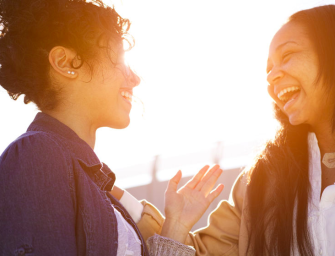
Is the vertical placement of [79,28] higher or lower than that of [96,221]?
higher

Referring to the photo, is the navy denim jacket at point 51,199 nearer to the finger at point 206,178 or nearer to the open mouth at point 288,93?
the finger at point 206,178

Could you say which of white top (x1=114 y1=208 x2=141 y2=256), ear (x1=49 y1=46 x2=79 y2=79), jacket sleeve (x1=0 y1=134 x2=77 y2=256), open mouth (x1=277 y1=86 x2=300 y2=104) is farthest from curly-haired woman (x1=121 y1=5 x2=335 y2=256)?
ear (x1=49 y1=46 x2=79 y2=79)

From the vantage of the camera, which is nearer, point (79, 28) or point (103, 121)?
point (79, 28)

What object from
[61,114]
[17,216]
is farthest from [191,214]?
[17,216]

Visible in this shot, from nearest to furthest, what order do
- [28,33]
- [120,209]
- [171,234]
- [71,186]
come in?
[71,186], [28,33], [120,209], [171,234]

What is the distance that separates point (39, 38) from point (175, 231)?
49.8 inches

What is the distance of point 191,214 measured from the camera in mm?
2160

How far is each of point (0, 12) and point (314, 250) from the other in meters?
2.14

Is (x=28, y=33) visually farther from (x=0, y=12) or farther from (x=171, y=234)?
(x=171, y=234)

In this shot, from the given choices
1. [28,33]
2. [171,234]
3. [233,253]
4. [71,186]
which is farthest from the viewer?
[233,253]

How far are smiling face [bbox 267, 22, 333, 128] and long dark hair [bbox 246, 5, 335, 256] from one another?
5 cm

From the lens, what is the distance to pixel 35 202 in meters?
1.38

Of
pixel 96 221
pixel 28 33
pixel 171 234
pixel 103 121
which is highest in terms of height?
pixel 28 33

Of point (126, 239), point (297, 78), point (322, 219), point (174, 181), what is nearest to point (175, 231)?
point (174, 181)
